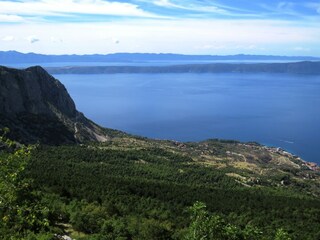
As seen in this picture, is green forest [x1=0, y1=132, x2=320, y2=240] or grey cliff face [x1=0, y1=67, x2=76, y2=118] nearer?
green forest [x1=0, y1=132, x2=320, y2=240]

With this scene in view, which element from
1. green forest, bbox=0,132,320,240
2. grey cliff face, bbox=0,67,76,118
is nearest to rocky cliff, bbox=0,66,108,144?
grey cliff face, bbox=0,67,76,118

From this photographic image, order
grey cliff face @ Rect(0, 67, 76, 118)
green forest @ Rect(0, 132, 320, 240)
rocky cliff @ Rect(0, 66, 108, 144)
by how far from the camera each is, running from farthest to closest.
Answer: grey cliff face @ Rect(0, 67, 76, 118)
rocky cliff @ Rect(0, 66, 108, 144)
green forest @ Rect(0, 132, 320, 240)

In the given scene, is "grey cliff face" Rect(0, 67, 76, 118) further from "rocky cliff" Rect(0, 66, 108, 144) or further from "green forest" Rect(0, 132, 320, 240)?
"green forest" Rect(0, 132, 320, 240)

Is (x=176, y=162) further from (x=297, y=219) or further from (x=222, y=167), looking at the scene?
Answer: (x=297, y=219)

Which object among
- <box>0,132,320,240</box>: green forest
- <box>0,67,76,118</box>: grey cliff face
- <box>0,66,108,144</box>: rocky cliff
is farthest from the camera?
<box>0,67,76,118</box>: grey cliff face

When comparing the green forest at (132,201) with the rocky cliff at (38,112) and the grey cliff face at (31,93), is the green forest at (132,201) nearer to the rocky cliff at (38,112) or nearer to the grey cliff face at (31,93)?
the rocky cliff at (38,112)

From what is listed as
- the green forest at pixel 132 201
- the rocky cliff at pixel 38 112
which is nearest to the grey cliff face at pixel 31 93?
the rocky cliff at pixel 38 112

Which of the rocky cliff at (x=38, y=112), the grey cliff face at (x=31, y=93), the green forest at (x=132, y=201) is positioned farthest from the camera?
the grey cliff face at (x=31, y=93)
